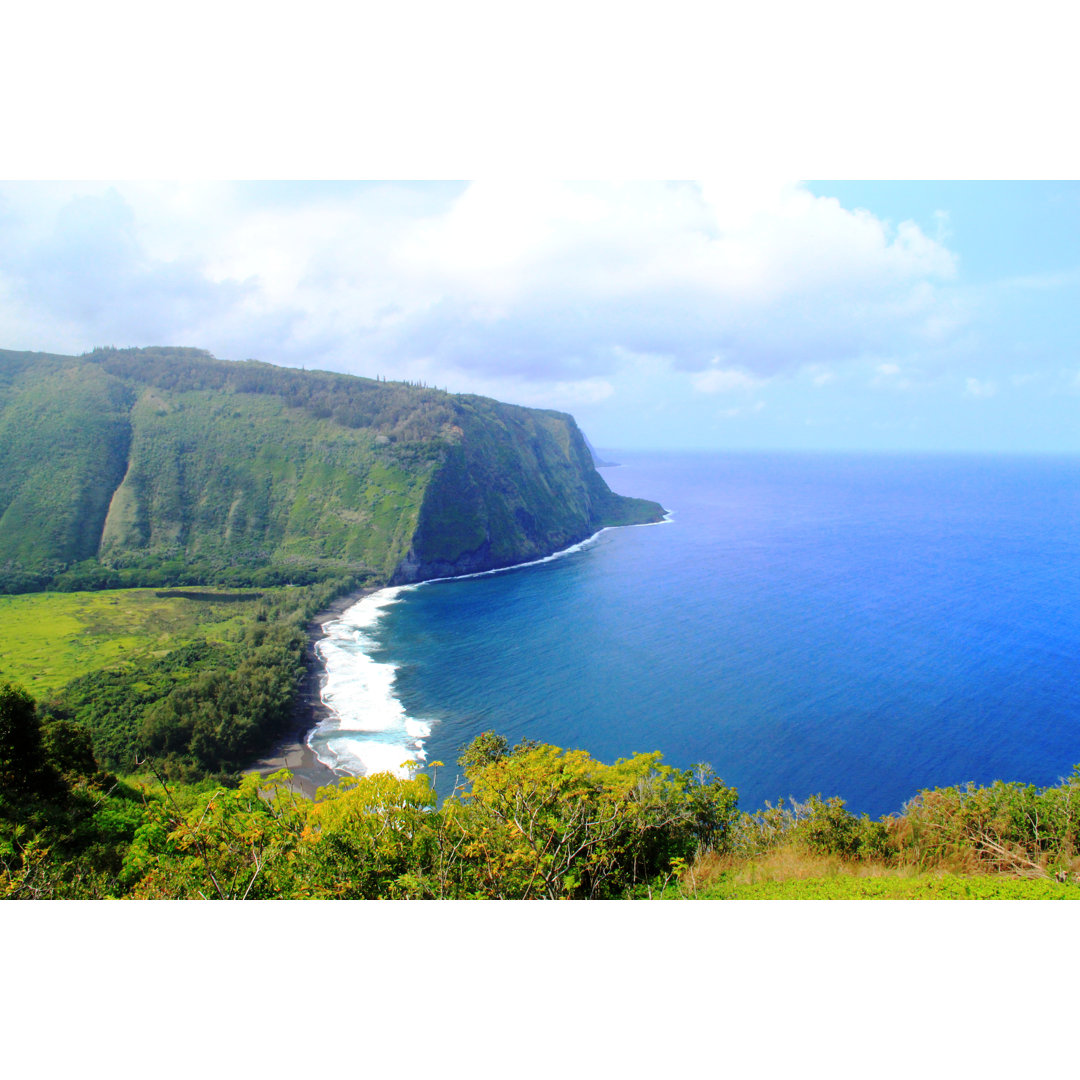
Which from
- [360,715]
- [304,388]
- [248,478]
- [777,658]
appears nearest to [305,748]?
[360,715]

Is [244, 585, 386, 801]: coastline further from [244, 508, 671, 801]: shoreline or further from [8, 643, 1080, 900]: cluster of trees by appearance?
[8, 643, 1080, 900]: cluster of trees

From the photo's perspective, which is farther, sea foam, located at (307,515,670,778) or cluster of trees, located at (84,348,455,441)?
cluster of trees, located at (84,348,455,441)

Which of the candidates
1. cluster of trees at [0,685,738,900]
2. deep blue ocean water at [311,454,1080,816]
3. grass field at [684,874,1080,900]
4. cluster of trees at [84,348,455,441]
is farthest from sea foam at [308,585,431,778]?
cluster of trees at [84,348,455,441]

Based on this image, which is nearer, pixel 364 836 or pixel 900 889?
pixel 900 889

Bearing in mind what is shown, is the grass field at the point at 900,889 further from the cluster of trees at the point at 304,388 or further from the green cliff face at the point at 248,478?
the cluster of trees at the point at 304,388

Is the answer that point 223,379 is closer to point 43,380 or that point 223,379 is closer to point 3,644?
point 43,380

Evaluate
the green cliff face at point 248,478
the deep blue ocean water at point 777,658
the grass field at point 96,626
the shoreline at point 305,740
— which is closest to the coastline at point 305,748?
the shoreline at point 305,740

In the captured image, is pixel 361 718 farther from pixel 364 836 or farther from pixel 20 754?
pixel 364 836

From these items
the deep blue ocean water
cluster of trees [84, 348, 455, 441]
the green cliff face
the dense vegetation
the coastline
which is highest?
cluster of trees [84, 348, 455, 441]
